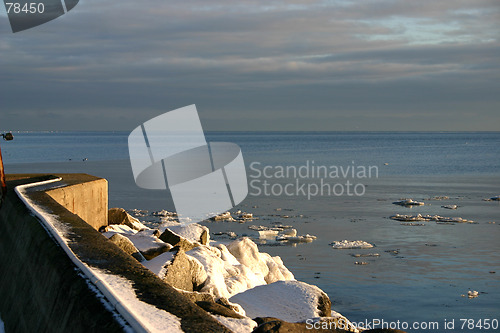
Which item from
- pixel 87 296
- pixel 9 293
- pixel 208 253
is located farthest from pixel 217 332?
pixel 208 253

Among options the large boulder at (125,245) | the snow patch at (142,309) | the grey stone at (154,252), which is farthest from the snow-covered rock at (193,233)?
the snow patch at (142,309)

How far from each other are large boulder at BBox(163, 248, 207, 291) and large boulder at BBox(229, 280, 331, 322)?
47 centimetres

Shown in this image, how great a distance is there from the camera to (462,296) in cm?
944

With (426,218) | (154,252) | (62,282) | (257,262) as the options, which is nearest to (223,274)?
(154,252)

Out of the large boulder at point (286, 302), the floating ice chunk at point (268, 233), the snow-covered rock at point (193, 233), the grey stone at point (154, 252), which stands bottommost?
the floating ice chunk at point (268, 233)

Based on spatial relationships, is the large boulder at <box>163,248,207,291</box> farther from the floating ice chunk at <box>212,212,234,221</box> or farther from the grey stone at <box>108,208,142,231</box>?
the floating ice chunk at <box>212,212,234,221</box>

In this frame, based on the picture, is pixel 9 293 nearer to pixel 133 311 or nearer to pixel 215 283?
pixel 215 283

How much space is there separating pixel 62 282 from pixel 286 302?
3029 millimetres

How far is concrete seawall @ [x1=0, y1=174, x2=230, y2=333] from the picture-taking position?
3188 mm

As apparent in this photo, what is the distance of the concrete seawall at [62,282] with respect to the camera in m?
3.19

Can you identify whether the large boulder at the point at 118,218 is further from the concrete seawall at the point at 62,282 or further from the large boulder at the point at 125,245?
the large boulder at the point at 125,245

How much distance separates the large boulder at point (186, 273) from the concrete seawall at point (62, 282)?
3.72 feet

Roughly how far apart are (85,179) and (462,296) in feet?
21.3

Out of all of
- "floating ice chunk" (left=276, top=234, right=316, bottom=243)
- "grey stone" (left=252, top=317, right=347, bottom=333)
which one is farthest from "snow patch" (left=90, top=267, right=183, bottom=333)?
"floating ice chunk" (left=276, top=234, right=316, bottom=243)
